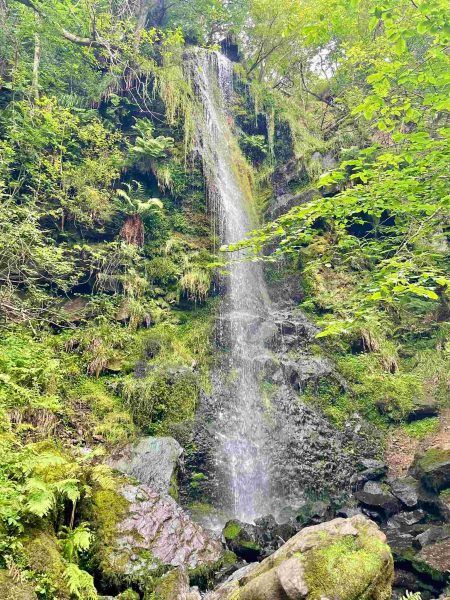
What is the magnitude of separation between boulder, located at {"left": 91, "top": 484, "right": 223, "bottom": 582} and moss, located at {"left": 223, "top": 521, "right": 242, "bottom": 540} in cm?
50

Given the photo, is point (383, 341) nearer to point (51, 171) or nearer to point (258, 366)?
point (258, 366)

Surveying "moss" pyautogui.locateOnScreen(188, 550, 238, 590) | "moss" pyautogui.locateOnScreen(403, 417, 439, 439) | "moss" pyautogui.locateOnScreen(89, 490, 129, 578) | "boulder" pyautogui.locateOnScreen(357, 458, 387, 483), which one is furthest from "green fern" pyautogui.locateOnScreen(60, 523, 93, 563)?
"moss" pyautogui.locateOnScreen(403, 417, 439, 439)

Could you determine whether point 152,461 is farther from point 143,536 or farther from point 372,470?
point 372,470

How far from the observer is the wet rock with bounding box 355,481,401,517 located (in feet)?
21.6

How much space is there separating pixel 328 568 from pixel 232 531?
10.3 feet

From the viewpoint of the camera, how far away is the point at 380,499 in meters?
6.77

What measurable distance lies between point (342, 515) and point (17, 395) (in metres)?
5.57

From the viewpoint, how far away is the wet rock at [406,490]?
6.67 meters

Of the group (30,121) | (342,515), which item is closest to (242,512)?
(342,515)

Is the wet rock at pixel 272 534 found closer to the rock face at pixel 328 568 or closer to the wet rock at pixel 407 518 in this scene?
the wet rock at pixel 407 518

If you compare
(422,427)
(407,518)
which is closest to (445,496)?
(407,518)

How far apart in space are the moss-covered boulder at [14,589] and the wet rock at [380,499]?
5.96 metres

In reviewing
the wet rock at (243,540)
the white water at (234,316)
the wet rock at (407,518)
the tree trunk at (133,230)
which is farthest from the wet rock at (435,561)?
the tree trunk at (133,230)

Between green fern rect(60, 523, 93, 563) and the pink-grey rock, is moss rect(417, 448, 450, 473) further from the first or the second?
green fern rect(60, 523, 93, 563)
